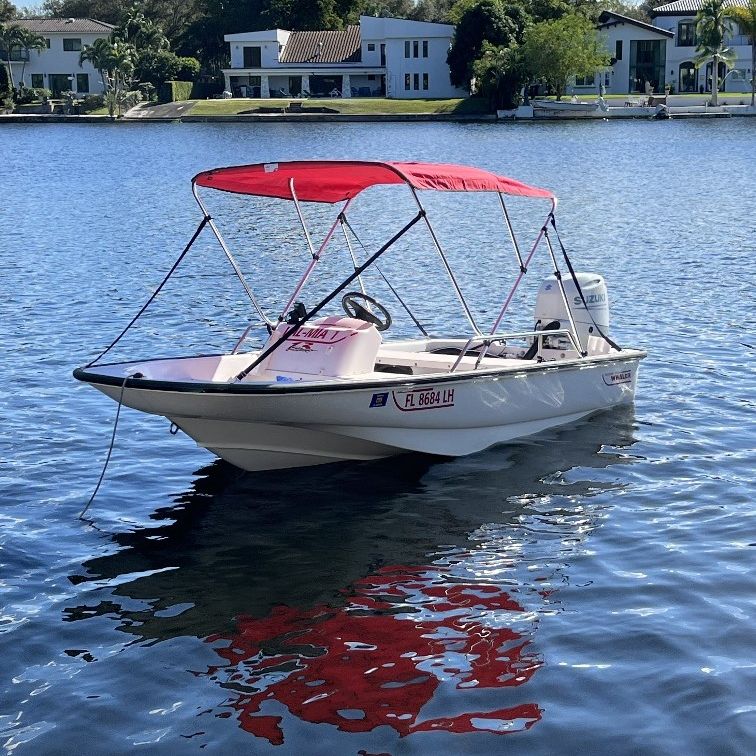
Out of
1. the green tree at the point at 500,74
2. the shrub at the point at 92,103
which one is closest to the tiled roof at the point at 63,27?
the shrub at the point at 92,103

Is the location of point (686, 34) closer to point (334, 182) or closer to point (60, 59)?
point (60, 59)

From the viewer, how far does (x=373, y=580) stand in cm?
1076

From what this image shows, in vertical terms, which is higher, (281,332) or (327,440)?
(281,332)

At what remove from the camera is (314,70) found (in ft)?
390

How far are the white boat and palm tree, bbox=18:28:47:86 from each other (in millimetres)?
118554

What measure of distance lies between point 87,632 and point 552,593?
3891mm

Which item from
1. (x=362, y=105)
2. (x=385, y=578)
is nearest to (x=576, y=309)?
(x=385, y=578)

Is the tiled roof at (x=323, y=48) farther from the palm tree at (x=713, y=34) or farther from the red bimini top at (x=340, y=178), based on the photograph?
the red bimini top at (x=340, y=178)

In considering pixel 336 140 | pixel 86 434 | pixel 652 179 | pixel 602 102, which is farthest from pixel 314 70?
pixel 86 434

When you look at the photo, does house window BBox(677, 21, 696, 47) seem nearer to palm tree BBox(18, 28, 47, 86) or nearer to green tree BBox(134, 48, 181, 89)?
green tree BBox(134, 48, 181, 89)

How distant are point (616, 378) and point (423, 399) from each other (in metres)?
3.65

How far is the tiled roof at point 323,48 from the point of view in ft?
393

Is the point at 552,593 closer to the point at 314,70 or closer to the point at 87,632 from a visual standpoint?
the point at 87,632

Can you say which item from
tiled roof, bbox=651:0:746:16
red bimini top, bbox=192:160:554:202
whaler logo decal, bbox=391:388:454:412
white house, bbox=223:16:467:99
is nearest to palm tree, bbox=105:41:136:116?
white house, bbox=223:16:467:99
